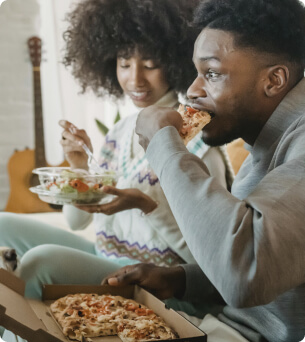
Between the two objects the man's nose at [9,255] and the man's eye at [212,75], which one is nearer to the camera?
the man's eye at [212,75]

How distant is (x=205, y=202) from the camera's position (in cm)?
82

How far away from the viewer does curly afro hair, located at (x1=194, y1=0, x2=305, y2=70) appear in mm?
1010

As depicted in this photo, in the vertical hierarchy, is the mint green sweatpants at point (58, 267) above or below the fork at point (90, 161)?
below

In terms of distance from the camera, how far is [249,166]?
1.27 m

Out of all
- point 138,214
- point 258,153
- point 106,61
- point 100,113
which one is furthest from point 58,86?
point 258,153

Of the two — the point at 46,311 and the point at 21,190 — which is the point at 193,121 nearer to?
the point at 46,311

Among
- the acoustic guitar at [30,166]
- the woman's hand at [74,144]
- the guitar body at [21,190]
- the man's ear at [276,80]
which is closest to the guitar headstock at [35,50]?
the acoustic guitar at [30,166]

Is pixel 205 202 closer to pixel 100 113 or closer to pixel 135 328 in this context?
pixel 135 328

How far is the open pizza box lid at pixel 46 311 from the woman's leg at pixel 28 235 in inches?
21.7

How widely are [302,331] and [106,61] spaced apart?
54.3 inches

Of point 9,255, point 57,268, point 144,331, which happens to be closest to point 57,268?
point 57,268

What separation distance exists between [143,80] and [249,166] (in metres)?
0.64

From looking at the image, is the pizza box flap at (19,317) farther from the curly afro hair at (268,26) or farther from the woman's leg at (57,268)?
the curly afro hair at (268,26)

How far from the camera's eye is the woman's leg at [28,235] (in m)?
1.72
